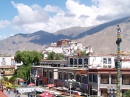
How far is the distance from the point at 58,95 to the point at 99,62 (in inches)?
575

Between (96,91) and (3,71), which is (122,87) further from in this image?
(3,71)

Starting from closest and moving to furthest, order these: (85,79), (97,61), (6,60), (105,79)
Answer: (105,79) → (85,79) → (97,61) → (6,60)

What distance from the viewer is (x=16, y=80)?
3019 inches

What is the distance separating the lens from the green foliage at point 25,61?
79125 millimetres

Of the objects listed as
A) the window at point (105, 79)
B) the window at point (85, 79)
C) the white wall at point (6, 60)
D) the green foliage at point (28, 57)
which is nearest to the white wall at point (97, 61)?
the window at point (85, 79)

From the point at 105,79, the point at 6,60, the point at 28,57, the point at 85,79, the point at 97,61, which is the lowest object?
the point at 85,79

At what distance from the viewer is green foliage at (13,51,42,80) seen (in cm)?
7912

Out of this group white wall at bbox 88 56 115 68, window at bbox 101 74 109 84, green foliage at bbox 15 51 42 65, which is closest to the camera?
window at bbox 101 74 109 84

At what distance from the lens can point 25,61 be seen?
83.5 meters

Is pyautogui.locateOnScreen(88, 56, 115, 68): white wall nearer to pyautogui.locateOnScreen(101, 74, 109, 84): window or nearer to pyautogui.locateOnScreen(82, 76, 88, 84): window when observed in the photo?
pyautogui.locateOnScreen(82, 76, 88, 84): window

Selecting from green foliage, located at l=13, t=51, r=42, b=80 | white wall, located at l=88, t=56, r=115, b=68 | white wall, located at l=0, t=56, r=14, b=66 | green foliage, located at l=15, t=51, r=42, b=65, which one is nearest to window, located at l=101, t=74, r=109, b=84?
white wall, located at l=88, t=56, r=115, b=68

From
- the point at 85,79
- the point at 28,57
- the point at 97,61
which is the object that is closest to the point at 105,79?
the point at 85,79

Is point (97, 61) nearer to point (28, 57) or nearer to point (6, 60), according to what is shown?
point (28, 57)

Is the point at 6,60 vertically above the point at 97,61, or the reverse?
the point at 6,60
